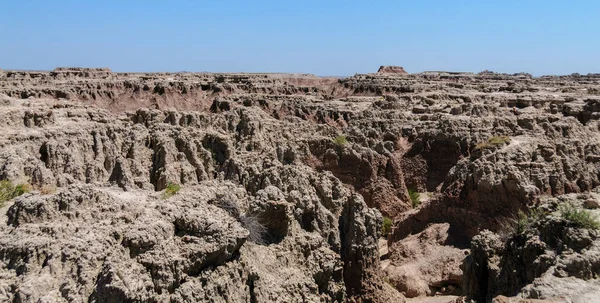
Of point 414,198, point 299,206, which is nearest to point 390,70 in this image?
point 414,198

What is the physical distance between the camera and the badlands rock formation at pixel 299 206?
8.09 metres

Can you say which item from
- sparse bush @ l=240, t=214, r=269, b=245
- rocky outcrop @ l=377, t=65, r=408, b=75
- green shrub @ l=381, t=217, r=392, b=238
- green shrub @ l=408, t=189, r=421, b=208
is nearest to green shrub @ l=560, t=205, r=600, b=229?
sparse bush @ l=240, t=214, r=269, b=245

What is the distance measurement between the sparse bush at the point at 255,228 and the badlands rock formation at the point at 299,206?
45 millimetres

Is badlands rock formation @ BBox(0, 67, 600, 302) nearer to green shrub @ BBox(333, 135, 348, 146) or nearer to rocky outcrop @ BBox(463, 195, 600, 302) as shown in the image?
rocky outcrop @ BBox(463, 195, 600, 302)

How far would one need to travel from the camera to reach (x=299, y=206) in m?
12.6

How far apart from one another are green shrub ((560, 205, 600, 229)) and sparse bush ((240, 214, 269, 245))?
5.74 m

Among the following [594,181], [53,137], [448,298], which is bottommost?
[448,298]

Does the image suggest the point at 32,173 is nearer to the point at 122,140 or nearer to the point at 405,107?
the point at 122,140

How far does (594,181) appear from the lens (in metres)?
21.9

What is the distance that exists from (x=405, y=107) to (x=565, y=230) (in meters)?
30.0

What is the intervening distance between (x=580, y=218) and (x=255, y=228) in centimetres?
605

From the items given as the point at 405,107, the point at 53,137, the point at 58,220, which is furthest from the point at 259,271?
the point at 405,107

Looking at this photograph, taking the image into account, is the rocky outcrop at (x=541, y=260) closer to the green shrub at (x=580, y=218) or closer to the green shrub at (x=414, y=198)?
the green shrub at (x=580, y=218)

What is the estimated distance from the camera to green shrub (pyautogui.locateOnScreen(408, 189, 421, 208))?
2584 cm
